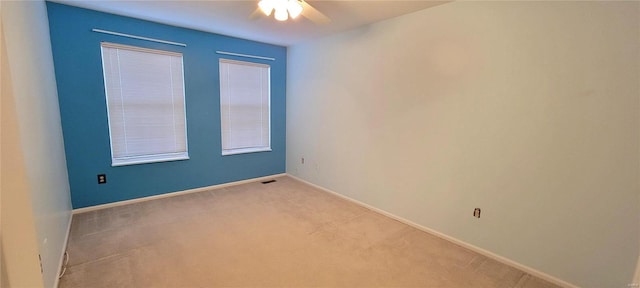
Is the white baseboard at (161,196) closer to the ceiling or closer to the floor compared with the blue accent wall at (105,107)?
closer to the floor

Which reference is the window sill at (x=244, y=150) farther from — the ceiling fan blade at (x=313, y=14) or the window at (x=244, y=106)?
the ceiling fan blade at (x=313, y=14)

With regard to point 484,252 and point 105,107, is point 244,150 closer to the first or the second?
point 105,107

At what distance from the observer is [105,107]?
9.83 feet

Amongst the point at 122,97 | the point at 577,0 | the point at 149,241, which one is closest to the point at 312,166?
the point at 149,241

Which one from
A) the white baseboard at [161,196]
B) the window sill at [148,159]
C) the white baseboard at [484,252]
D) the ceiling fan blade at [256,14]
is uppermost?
the ceiling fan blade at [256,14]

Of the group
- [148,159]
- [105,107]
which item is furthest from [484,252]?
[105,107]

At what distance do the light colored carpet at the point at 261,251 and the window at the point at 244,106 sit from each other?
1218 mm

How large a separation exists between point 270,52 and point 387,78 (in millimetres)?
2149

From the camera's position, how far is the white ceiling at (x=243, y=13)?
2512 millimetres

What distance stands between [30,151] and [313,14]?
2.51m

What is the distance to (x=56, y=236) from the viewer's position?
1965mm

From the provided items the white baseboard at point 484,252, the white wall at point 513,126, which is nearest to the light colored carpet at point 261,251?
the white baseboard at point 484,252

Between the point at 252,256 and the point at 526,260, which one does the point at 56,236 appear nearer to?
the point at 252,256

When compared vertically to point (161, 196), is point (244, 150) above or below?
above
